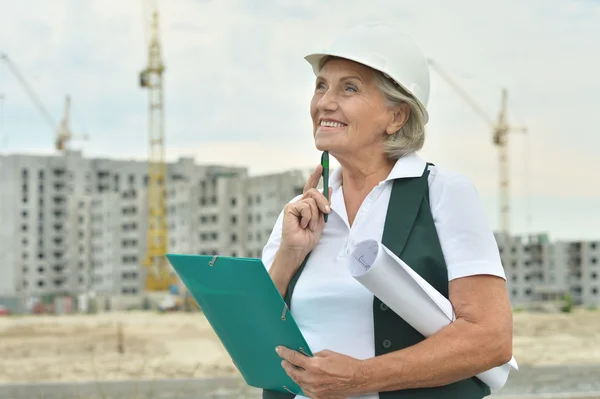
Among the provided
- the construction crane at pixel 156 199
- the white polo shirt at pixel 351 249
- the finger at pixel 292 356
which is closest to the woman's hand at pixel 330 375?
the finger at pixel 292 356

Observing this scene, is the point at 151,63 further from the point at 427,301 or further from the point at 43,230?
the point at 427,301

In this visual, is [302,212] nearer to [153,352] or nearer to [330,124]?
[330,124]

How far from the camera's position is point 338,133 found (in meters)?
1.96

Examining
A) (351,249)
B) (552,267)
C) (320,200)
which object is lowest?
(552,267)

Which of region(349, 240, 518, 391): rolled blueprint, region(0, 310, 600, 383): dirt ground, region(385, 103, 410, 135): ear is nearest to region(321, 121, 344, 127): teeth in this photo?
region(385, 103, 410, 135): ear

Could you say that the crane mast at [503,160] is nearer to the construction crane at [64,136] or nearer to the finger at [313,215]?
the construction crane at [64,136]

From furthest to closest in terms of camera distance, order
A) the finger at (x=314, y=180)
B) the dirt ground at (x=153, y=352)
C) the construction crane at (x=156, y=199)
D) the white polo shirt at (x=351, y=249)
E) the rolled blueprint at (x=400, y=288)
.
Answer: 1. the construction crane at (x=156, y=199)
2. the dirt ground at (x=153, y=352)
3. the finger at (x=314, y=180)
4. the white polo shirt at (x=351, y=249)
5. the rolled blueprint at (x=400, y=288)

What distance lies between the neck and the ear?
0.06 meters

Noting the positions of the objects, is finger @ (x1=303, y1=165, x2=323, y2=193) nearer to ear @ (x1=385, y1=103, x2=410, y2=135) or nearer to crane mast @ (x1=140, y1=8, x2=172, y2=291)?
ear @ (x1=385, y1=103, x2=410, y2=135)

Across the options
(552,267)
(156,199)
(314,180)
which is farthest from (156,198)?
(314,180)

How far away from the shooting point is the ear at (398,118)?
1977 mm

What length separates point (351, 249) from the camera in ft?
6.23

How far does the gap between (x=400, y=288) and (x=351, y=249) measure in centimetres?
21

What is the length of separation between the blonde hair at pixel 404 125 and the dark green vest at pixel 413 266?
5.8 inches
